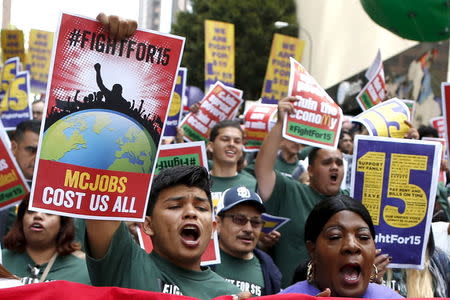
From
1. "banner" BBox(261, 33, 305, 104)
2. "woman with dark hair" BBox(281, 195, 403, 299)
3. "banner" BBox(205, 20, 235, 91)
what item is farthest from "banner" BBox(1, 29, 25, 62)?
"woman with dark hair" BBox(281, 195, 403, 299)

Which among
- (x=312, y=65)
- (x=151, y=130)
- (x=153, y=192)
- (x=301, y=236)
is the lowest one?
(x=301, y=236)

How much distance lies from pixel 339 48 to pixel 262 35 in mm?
8453

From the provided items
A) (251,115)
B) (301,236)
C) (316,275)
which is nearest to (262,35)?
(251,115)

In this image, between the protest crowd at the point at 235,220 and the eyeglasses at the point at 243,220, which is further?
the eyeglasses at the point at 243,220

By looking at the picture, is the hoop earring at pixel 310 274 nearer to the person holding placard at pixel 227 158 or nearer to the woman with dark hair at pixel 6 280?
the woman with dark hair at pixel 6 280

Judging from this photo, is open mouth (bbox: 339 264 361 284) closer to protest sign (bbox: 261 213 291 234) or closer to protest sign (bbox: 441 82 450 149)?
protest sign (bbox: 441 82 450 149)

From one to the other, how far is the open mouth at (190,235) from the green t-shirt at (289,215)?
231cm

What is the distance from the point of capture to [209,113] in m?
9.03

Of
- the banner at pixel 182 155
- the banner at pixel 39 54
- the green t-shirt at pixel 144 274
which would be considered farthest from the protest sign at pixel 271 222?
the banner at pixel 39 54

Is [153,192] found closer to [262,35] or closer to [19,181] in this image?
[19,181]

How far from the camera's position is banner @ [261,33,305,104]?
13263 millimetres

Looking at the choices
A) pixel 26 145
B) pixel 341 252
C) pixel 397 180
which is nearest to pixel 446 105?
pixel 397 180

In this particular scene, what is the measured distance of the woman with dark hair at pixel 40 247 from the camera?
194 inches

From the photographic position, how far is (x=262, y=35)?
3531 centimetres
